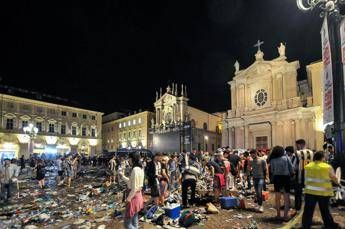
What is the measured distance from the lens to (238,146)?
35.0m

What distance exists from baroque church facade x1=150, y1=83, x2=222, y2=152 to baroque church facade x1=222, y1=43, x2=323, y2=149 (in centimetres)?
972

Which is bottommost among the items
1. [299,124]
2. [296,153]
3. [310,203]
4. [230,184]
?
[230,184]

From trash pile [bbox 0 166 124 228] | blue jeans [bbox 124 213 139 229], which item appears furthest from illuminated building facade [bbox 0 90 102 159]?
blue jeans [bbox 124 213 139 229]

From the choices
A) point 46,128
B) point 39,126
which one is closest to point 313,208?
point 39,126

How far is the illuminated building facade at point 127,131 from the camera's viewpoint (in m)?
57.9

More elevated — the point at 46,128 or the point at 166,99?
the point at 166,99

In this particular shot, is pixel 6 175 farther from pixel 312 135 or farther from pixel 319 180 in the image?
pixel 312 135

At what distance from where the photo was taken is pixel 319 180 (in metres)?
5.52

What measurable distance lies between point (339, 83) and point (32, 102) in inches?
2125

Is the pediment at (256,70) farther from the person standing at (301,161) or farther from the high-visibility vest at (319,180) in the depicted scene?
the high-visibility vest at (319,180)

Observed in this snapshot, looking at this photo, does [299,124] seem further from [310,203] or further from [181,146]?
[310,203]

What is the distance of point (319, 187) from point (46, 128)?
184 feet

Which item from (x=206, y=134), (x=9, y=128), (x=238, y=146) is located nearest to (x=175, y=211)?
(x=238, y=146)

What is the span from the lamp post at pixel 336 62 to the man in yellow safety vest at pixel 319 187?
3.24 m
